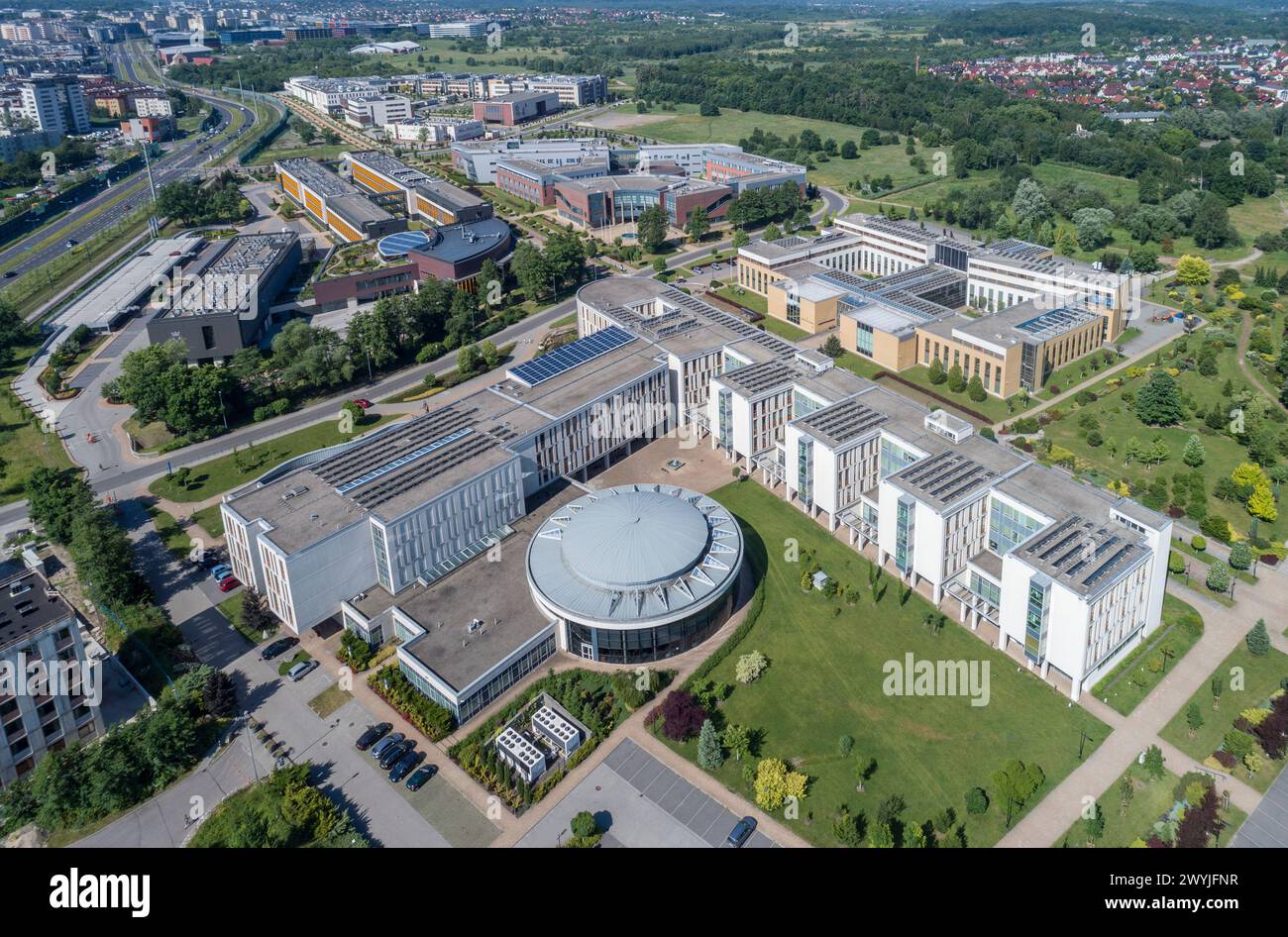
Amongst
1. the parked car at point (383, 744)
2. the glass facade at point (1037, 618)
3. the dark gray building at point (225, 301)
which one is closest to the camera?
the parked car at point (383, 744)

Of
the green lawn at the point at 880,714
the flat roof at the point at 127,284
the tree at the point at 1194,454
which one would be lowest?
the green lawn at the point at 880,714

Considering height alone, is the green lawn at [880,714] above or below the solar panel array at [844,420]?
below

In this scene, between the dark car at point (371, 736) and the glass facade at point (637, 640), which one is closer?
the dark car at point (371, 736)

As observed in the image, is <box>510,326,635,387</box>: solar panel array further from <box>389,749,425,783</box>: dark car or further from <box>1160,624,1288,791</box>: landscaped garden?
<box>1160,624,1288,791</box>: landscaped garden

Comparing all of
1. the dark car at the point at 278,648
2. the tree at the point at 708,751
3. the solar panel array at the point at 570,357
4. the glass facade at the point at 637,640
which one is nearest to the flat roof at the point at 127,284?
the solar panel array at the point at 570,357

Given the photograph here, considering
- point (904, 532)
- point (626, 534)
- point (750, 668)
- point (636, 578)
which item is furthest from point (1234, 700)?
point (626, 534)

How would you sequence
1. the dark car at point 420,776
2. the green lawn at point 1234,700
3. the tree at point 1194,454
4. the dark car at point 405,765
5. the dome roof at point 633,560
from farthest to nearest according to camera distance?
the tree at point 1194,454 → the dome roof at point 633,560 → the dark car at point 405,765 → the green lawn at point 1234,700 → the dark car at point 420,776

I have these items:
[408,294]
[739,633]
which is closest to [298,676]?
[739,633]

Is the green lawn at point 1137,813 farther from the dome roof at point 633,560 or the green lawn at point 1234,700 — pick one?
the dome roof at point 633,560
